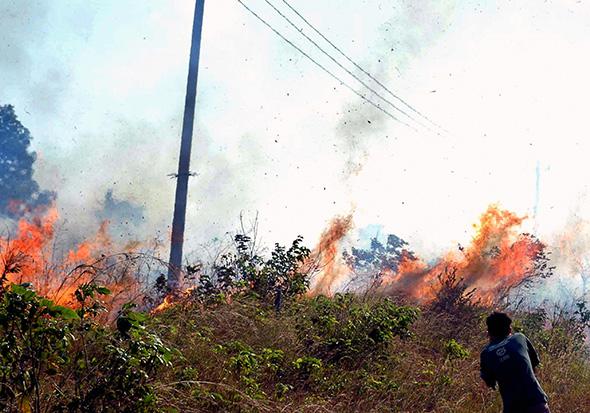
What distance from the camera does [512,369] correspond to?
5215 mm

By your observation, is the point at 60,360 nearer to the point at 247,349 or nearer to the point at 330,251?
the point at 247,349

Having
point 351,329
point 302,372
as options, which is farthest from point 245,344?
point 351,329

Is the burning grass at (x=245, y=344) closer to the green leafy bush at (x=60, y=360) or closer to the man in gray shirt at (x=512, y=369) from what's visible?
the green leafy bush at (x=60, y=360)

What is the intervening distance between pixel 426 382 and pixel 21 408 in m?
4.86

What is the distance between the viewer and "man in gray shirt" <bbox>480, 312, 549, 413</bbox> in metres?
5.11

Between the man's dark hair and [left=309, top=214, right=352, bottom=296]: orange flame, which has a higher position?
[left=309, top=214, right=352, bottom=296]: orange flame

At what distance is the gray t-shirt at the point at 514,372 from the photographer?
5.12 meters

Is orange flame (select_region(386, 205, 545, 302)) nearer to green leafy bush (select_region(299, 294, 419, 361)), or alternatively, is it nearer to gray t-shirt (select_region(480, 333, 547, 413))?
green leafy bush (select_region(299, 294, 419, 361))

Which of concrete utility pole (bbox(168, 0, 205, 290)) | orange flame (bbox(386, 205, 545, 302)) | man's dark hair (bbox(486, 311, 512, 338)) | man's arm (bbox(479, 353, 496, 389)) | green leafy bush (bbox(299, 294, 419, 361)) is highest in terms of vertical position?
concrete utility pole (bbox(168, 0, 205, 290))

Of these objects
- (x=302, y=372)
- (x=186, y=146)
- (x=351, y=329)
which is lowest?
(x=302, y=372)

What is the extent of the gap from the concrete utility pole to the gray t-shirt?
8.88 meters

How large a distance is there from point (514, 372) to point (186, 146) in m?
11.2

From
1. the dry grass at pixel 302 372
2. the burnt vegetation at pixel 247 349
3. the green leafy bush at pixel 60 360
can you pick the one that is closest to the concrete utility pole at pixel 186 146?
the burnt vegetation at pixel 247 349

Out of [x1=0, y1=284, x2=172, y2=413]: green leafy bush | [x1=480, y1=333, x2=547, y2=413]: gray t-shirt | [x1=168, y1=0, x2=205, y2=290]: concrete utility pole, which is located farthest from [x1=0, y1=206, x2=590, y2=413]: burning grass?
[x1=168, y1=0, x2=205, y2=290]: concrete utility pole
